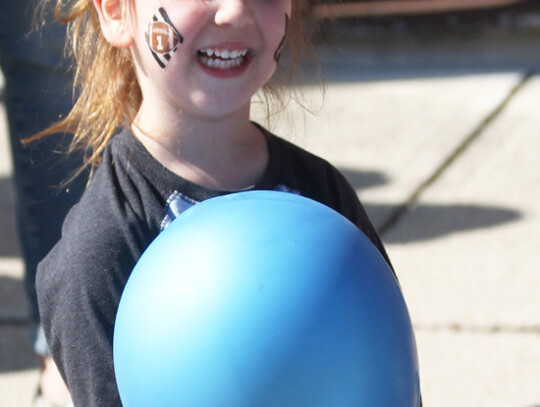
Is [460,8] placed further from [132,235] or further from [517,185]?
[132,235]

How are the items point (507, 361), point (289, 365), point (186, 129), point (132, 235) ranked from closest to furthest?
point (289, 365)
point (132, 235)
point (186, 129)
point (507, 361)

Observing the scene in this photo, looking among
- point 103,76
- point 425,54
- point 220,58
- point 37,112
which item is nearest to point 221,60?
point 220,58

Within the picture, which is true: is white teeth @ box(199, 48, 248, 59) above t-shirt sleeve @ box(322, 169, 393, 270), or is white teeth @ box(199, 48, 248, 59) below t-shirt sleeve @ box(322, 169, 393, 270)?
above

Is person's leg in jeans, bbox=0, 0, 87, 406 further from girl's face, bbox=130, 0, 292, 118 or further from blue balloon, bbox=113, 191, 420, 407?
blue balloon, bbox=113, 191, 420, 407

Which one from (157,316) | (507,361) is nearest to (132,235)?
(157,316)

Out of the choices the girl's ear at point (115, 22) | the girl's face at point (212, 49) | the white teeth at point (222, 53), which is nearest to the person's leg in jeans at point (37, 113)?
the girl's ear at point (115, 22)

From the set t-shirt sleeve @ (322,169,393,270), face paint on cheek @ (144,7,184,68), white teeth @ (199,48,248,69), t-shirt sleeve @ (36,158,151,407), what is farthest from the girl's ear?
t-shirt sleeve @ (322,169,393,270)

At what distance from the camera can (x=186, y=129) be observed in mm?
2371

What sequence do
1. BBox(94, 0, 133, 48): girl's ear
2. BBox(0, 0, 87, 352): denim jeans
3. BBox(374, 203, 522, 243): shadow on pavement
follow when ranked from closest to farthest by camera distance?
BBox(94, 0, 133, 48): girl's ear
BBox(0, 0, 87, 352): denim jeans
BBox(374, 203, 522, 243): shadow on pavement

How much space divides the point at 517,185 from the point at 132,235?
114 inches

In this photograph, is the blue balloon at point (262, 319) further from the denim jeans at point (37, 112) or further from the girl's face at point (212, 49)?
the denim jeans at point (37, 112)

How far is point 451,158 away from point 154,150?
295cm

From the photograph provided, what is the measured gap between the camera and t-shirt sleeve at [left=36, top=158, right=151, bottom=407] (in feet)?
6.91

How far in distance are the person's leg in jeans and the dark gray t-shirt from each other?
72cm
